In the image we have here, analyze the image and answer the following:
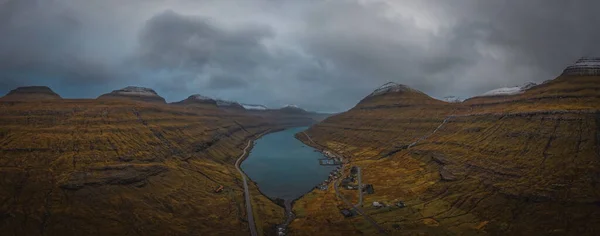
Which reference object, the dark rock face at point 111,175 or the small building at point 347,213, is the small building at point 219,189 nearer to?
the dark rock face at point 111,175

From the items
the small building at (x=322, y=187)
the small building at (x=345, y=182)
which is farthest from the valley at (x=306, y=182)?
the small building at (x=322, y=187)

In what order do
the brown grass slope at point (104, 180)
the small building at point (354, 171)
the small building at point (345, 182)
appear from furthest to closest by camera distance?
1. the small building at point (354, 171)
2. the small building at point (345, 182)
3. the brown grass slope at point (104, 180)

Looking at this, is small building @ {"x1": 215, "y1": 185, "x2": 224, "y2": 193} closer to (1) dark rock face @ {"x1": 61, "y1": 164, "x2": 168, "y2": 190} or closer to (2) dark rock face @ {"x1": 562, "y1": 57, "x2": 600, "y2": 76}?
(1) dark rock face @ {"x1": 61, "y1": 164, "x2": 168, "y2": 190}

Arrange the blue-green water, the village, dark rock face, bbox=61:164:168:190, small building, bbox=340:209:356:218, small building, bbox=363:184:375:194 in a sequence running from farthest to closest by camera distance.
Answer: the blue-green water
small building, bbox=363:184:375:194
the village
small building, bbox=340:209:356:218
dark rock face, bbox=61:164:168:190

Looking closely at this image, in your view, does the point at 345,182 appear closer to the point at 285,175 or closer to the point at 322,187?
the point at 322,187

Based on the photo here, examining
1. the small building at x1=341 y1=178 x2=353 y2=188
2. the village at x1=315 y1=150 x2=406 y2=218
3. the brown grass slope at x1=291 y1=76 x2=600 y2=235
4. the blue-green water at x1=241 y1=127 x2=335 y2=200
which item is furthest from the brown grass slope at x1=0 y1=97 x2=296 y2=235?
the small building at x1=341 y1=178 x2=353 y2=188

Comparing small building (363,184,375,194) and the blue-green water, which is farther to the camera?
the blue-green water

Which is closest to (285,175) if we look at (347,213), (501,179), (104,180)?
(347,213)
